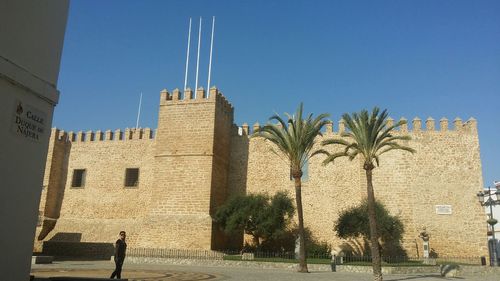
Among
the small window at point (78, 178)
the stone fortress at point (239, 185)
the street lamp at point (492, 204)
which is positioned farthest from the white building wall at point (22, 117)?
the small window at point (78, 178)

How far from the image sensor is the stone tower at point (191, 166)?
1973 cm

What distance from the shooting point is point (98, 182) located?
81.8 ft

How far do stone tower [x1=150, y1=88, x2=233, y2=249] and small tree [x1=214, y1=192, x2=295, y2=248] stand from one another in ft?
3.08

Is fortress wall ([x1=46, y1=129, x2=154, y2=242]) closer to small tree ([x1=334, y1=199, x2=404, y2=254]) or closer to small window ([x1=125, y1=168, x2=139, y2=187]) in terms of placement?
small window ([x1=125, y1=168, x2=139, y2=187])

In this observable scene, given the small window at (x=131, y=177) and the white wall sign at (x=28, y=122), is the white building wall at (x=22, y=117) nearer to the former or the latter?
the white wall sign at (x=28, y=122)

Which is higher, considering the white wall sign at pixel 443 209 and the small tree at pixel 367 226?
the white wall sign at pixel 443 209

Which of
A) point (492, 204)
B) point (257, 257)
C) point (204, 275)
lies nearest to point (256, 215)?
point (257, 257)

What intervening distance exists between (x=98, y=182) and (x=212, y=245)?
910cm

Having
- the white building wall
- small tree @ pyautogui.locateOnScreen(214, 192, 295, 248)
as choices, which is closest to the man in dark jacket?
the white building wall

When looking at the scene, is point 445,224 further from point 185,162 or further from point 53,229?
point 53,229

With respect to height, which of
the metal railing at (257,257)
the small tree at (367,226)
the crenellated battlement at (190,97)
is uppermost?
the crenellated battlement at (190,97)

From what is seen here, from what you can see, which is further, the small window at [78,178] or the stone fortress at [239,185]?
the small window at [78,178]

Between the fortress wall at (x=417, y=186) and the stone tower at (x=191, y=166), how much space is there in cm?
277

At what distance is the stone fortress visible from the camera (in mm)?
19938
